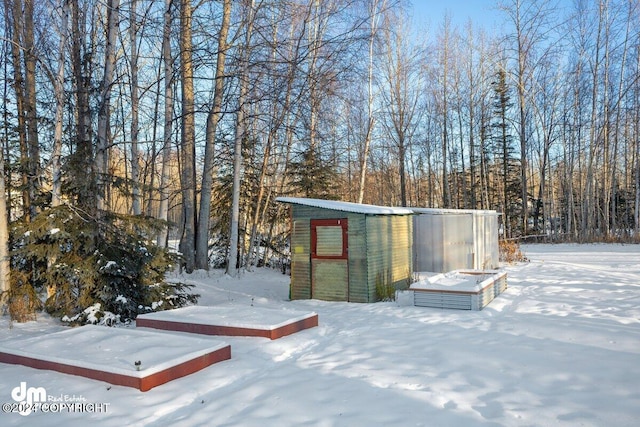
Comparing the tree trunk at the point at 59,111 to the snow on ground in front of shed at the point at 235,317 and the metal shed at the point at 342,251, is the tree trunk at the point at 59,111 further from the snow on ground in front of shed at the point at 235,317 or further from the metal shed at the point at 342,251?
the metal shed at the point at 342,251

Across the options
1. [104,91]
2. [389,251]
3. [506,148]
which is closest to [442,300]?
[389,251]

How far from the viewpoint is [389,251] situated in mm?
10031

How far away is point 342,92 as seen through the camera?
52.2 ft

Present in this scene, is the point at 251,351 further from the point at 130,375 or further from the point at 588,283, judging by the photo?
the point at 588,283

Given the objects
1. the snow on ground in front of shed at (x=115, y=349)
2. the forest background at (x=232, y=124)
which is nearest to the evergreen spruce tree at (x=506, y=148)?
the forest background at (x=232, y=124)

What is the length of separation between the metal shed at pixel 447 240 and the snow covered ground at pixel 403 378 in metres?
5.61

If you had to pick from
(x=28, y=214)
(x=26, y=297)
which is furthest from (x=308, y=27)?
(x=26, y=297)

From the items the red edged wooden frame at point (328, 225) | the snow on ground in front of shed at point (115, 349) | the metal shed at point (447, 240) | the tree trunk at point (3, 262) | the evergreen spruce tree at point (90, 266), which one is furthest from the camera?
the metal shed at point (447, 240)

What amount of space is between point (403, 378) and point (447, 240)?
9.64 m

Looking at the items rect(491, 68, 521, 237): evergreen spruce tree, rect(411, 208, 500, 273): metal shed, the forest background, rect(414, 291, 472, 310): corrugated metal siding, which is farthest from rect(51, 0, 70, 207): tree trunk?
rect(491, 68, 521, 237): evergreen spruce tree

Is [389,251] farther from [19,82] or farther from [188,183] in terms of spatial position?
[19,82]

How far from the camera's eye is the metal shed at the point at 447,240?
44.1 ft

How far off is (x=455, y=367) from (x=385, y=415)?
60.1 inches

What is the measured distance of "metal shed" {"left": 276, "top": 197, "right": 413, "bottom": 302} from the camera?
930cm
